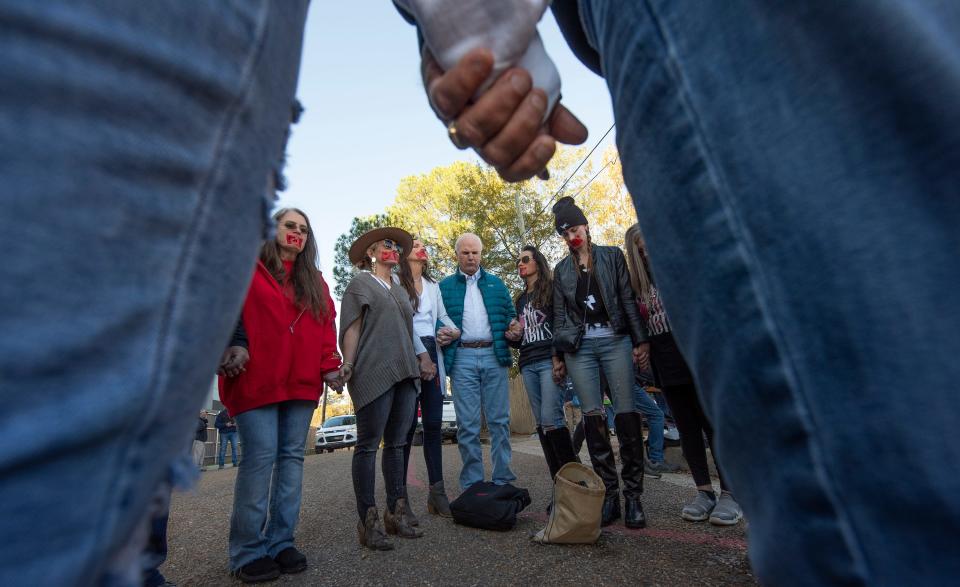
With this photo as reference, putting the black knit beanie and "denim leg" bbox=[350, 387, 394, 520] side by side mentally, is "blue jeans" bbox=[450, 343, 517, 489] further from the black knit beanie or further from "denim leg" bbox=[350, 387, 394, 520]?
Answer: the black knit beanie

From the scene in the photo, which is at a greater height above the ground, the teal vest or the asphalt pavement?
the teal vest

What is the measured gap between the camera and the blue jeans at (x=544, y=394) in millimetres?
3909

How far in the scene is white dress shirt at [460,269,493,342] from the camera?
15.2 ft

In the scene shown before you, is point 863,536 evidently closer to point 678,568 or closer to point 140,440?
point 140,440

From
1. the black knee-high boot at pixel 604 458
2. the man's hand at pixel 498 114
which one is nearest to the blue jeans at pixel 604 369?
the black knee-high boot at pixel 604 458

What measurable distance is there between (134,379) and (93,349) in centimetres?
4

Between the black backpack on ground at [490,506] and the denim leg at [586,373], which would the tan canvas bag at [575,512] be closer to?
the black backpack on ground at [490,506]

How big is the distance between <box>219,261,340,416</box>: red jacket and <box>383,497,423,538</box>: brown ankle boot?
3.03 ft

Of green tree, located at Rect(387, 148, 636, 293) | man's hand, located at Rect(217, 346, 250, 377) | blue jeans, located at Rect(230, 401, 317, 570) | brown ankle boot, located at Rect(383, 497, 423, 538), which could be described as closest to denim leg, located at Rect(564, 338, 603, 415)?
brown ankle boot, located at Rect(383, 497, 423, 538)

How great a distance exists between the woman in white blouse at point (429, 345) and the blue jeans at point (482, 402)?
175 mm

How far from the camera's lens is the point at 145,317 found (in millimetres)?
438

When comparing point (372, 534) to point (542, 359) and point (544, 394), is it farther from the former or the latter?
point (542, 359)

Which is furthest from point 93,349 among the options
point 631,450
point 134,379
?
point 631,450

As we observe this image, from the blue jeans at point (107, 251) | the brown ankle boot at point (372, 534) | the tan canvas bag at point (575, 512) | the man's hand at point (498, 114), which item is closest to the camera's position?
the blue jeans at point (107, 251)
